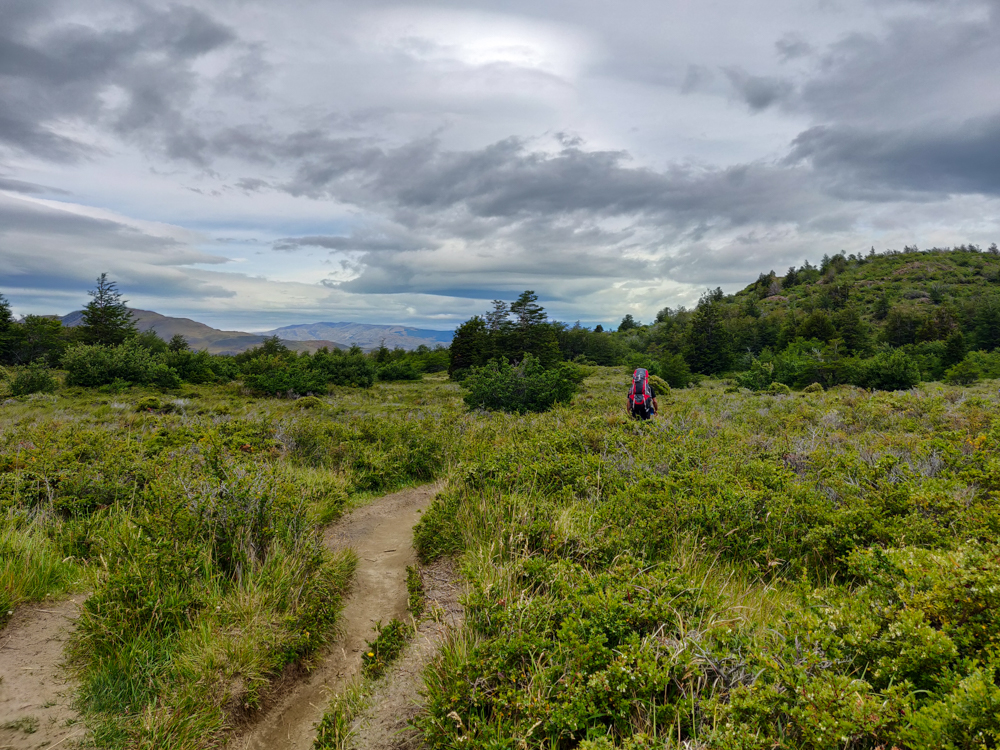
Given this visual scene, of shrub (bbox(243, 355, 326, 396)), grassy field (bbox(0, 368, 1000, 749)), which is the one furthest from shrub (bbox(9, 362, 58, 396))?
grassy field (bbox(0, 368, 1000, 749))

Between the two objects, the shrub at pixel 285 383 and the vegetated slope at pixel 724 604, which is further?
the shrub at pixel 285 383

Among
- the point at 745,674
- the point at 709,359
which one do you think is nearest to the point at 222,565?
the point at 745,674

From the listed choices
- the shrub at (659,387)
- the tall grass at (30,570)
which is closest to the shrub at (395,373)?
the shrub at (659,387)

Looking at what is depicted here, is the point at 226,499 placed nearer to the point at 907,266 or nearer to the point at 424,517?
the point at 424,517

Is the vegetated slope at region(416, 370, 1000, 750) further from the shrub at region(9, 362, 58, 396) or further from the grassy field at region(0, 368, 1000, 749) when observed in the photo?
the shrub at region(9, 362, 58, 396)

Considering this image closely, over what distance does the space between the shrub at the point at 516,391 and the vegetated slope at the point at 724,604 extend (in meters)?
9.77

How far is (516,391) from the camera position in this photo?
1698cm

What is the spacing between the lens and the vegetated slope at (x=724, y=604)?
2.23 m

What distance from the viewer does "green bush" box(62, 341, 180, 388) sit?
24141 mm

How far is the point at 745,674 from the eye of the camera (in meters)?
2.60

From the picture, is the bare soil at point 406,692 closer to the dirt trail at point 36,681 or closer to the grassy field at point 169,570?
the grassy field at point 169,570

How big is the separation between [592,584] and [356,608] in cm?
253

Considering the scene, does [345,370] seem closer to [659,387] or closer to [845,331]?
[659,387]

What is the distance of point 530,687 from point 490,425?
9.31m
